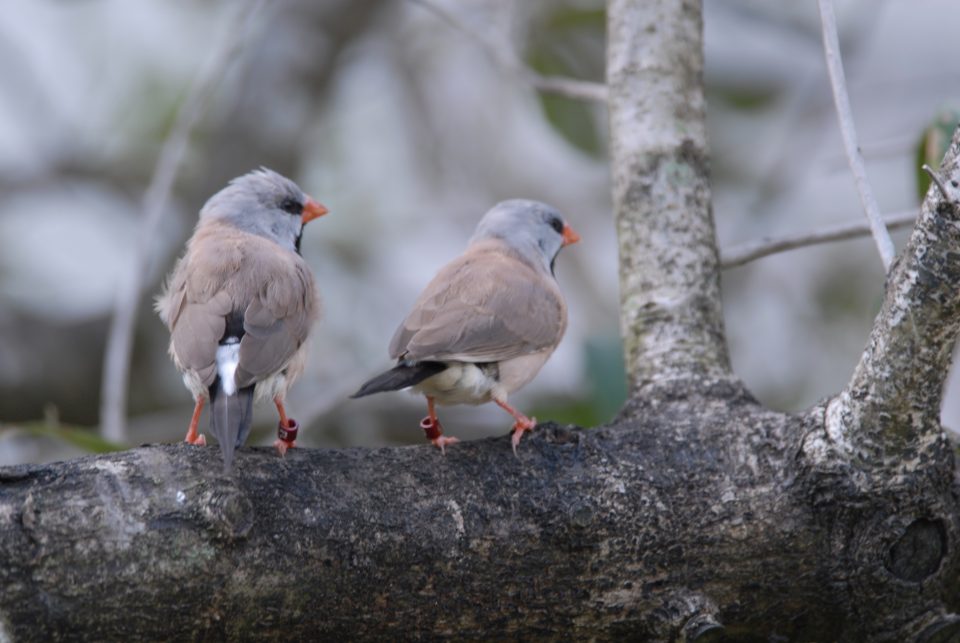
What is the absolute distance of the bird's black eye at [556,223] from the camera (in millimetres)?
4516

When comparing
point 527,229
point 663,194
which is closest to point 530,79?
point 527,229

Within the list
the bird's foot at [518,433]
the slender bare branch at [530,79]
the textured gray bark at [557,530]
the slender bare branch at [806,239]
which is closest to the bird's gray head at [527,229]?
the slender bare branch at [530,79]

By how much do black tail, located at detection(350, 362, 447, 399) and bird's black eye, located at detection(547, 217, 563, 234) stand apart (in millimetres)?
1489

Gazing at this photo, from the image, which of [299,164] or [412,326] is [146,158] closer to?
[299,164]

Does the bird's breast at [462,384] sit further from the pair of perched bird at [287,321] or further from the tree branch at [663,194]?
the tree branch at [663,194]

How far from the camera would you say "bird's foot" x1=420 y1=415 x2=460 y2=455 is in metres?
2.67

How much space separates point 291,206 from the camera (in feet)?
13.2

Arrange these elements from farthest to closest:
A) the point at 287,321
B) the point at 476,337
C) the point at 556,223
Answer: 1. the point at 556,223
2. the point at 476,337
3. the point at 287,321

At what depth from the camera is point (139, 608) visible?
2.12 metres

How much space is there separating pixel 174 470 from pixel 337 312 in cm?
470

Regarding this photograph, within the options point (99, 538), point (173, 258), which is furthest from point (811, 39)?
point (99, 538)

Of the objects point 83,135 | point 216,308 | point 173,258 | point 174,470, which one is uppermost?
point 83,135

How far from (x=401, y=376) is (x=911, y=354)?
1.23m

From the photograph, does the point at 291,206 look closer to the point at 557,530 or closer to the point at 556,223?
the point at 556,223
